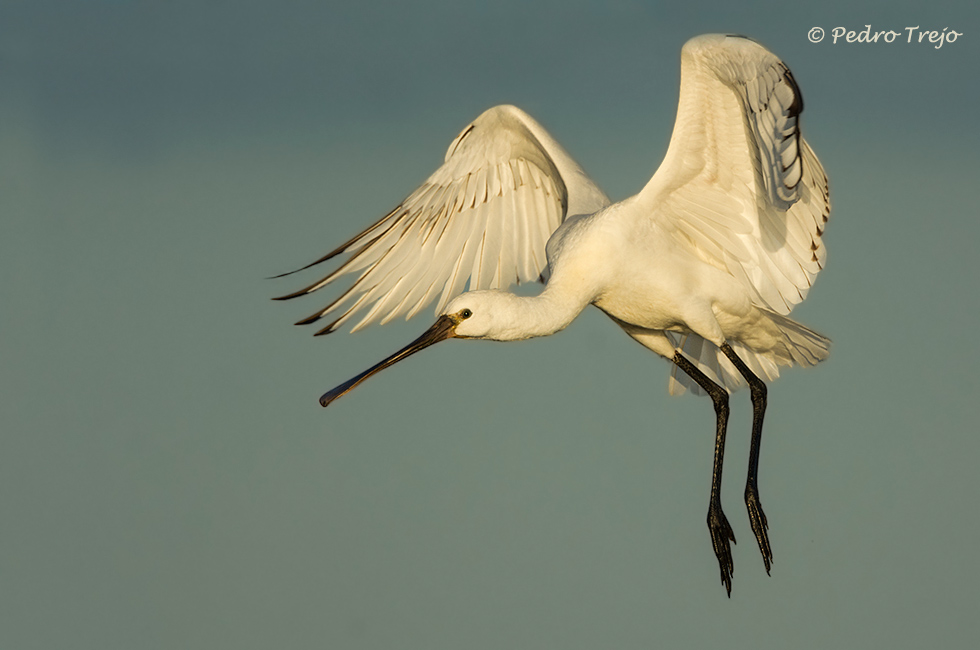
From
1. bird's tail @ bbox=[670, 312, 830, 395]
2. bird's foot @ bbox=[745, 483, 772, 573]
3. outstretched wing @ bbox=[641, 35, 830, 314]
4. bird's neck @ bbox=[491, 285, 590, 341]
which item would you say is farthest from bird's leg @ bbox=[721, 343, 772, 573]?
bird's neck @ bbox=[491, 285, 590, 341]

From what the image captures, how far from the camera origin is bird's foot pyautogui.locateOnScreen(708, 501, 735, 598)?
538 inches

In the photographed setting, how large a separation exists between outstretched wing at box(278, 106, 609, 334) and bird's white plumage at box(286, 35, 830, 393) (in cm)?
1

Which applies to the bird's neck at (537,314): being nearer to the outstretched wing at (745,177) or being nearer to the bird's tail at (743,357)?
the outstretched wing at (745,177)

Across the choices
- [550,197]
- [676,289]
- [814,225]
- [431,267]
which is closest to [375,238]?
[431,267]

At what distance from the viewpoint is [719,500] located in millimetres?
13945

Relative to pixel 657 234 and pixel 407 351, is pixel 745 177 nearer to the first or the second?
pixel 657 234

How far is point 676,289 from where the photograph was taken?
1323 cm

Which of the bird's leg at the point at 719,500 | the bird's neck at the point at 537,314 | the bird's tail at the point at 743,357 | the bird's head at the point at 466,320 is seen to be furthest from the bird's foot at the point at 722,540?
the bird's head at the point at 466,320

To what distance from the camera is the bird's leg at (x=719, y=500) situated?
44.9 feet

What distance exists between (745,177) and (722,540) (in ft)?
11.8

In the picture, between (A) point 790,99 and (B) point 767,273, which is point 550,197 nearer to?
(B) point 767,273

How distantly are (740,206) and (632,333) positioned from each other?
2176 mm

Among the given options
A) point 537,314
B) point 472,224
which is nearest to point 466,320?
point 537,314

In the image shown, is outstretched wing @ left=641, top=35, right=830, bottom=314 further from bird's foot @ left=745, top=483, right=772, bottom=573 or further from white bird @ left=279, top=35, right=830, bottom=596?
bird's foot @ left=745, top=483, right=772, bottom=573
